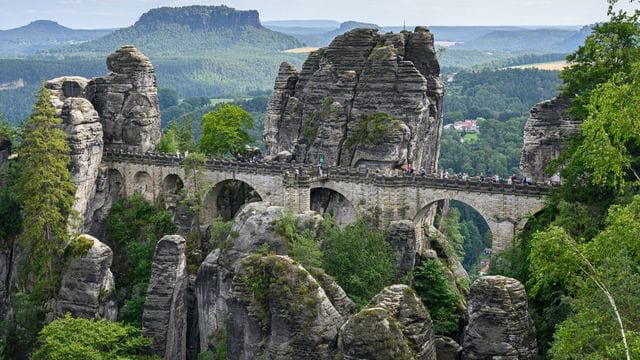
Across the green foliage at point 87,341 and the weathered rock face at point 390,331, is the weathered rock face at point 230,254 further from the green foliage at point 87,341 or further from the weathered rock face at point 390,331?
the weathered rock face at point 390,331

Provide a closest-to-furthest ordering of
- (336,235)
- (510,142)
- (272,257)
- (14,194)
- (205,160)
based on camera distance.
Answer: (272,257)
(336,235)
(14,194)
(205,160)
(510,142)

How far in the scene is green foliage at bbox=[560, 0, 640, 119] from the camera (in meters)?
41.8

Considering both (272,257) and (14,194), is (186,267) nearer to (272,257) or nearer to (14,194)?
(14,194)

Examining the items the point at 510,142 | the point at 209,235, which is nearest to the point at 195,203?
the point at 209,235

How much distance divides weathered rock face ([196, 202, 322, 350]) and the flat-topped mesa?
1078 centimetres

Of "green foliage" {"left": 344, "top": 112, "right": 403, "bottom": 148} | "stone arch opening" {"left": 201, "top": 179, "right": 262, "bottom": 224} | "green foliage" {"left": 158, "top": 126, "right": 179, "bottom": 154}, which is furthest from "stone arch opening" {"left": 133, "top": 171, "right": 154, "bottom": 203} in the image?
"green foliage" {"left": 344, "top": 112, "right": 403, "bottom": 148}

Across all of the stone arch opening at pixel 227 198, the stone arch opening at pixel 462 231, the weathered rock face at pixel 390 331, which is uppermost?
the weathered rock face at pixel 390 331

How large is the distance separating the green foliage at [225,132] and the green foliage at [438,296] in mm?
26219

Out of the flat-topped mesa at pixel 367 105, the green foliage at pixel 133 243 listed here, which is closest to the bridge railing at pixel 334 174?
the flat-topped mesa at pixel 367 105

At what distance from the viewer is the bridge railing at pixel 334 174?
171 feet

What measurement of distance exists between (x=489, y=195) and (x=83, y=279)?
2479 cm

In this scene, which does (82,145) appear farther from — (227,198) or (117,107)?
(227,198)

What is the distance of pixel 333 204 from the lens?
5800 centimetres

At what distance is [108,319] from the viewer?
170ft
